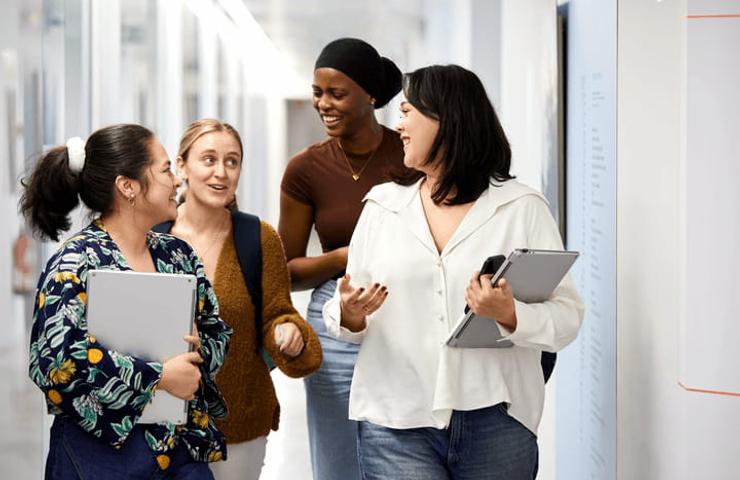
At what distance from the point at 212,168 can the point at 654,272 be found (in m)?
1.24

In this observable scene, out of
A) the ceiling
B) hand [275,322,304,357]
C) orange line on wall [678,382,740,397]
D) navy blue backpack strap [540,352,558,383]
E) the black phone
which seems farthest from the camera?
the ceiling

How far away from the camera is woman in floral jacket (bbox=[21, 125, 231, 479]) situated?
2246 mm

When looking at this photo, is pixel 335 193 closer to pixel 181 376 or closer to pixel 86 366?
pixel 181 376

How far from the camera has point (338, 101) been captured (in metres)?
3.34

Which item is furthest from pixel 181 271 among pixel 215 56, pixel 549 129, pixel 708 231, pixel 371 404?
pixel 215 56

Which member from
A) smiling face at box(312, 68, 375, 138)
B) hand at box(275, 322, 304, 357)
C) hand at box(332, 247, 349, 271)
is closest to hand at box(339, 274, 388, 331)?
hand at box(275, 322, 304, 357)

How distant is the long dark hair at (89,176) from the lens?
2.49 m

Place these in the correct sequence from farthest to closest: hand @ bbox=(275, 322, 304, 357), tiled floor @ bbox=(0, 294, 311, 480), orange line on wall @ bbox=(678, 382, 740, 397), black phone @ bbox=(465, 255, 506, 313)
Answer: tiled floor @ bbox=(0, 294, 311, 480) → hand @ bbox=(275, 322, 304, 357) → black phone @ bbox=(465, 255, 506, 313) → orange line on wall @ bbox=(678, 382, 740, 397)

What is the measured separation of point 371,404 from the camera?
254 cm

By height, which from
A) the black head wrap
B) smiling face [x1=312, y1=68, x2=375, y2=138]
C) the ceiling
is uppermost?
the ceiling

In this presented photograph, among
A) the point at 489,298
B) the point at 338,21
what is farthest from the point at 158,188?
the point at 338,21

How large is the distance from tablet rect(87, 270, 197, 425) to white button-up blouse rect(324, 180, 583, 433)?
0.42 m

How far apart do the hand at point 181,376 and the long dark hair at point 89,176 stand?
422 mm

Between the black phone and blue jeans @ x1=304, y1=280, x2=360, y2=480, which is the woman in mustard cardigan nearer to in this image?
blue jeans @ x1=304, y1=280, x2=360, y2=480
